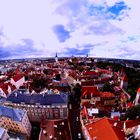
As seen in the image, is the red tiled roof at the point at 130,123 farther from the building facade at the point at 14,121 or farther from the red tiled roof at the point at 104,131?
the building facade at the point at 14,121

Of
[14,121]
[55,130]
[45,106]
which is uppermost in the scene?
[45,106]

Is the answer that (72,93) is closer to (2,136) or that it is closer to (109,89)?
(109,89)

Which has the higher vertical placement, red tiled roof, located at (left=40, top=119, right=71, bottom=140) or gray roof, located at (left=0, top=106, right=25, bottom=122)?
gray roof, located at (left=0, top=106, right=25, bottom=122)

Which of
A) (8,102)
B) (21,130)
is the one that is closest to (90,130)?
(21,130)

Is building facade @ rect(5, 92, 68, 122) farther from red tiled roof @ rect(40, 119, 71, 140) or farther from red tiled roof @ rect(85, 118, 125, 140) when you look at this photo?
red tiled roof @ rect(85, 118, 125, 140)

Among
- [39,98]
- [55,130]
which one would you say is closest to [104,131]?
[55,130]

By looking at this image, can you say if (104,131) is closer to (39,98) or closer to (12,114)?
(12,114)

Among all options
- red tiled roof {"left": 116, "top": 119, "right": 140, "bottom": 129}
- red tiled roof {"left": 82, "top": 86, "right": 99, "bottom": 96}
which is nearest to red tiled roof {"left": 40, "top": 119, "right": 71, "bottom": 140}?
red tiled roof {"left": 116, "top": 119, "right": 140, "bottom": 129}
